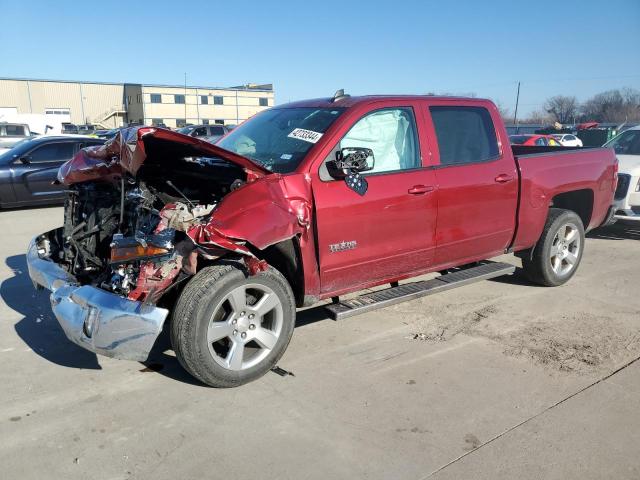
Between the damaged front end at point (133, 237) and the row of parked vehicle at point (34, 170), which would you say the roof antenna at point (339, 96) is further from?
the row of parked vehicle at point (34, 170)

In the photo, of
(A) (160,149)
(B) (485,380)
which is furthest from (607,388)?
(A) (160,149)

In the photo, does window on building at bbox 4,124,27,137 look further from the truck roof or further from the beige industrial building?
the beige industrial building

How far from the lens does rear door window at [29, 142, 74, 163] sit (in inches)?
423

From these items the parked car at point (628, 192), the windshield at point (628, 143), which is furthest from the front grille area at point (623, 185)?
the windshield at point (628, 143)

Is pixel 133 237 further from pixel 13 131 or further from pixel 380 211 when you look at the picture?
pixel 13 131

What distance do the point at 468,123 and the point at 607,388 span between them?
2.51 metres

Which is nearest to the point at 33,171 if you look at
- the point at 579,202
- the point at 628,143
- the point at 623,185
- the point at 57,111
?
the point at 579,202

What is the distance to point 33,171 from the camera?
10.5m

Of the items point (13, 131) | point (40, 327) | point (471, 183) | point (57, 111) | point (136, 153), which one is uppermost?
point (57, 111)

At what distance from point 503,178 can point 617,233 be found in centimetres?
540

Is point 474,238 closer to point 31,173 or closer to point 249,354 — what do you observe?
point 249,354

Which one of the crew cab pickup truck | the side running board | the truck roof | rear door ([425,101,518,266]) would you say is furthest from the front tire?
rear door ([425,101,518,266])

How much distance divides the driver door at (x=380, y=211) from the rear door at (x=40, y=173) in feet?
27.0

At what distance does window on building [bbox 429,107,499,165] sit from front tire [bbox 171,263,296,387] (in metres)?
1.97
